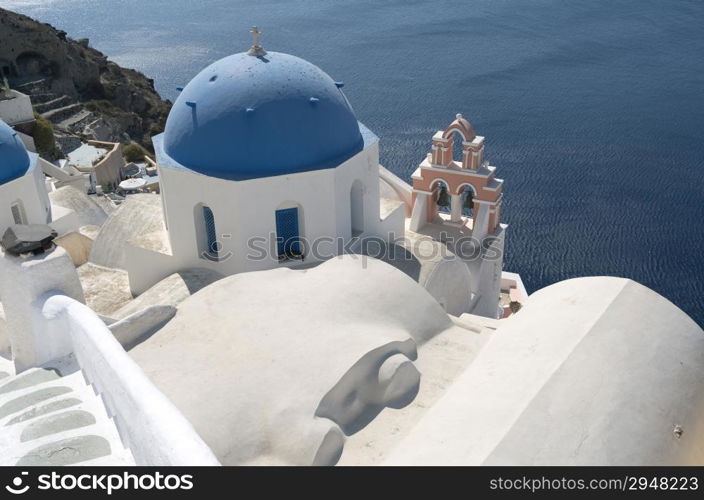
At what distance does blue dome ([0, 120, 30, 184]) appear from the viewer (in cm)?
1438

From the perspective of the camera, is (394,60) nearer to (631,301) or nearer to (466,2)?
(466,2)

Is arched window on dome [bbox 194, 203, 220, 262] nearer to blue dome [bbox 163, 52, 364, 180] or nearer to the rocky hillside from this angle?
blue dome [bbox 163, 52, 364, 180]

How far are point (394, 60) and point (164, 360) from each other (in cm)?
4953

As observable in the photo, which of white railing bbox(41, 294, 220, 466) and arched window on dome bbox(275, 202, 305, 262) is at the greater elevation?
white railing bbox(41, 294, 220, 466)

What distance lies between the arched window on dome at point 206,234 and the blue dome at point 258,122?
0.90 metres

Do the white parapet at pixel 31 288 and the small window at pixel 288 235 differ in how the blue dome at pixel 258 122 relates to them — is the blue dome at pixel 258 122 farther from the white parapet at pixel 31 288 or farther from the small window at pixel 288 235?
the white parapet at pixel 31 288

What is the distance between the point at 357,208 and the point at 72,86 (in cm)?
3875

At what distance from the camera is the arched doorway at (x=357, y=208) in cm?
1354

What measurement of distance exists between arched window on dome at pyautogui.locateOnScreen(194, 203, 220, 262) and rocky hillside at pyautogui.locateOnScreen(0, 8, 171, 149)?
28857 millimetres

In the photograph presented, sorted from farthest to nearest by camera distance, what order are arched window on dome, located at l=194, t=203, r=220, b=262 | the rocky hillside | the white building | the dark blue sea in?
the rocky hillside
the dark blue sea
arched window on dome, located at l=194, t=203, r=220, b=262
the white building

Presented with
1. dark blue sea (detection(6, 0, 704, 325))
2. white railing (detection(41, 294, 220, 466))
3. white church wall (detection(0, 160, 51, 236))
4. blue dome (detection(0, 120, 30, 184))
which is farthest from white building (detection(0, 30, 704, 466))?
dark blue sea (detection(6, 0, 704, 325))

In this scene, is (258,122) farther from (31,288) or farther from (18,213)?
(18,213)

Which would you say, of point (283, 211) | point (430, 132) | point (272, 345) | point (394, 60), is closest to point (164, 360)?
point (272, 345)

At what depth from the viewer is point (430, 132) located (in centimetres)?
4269
